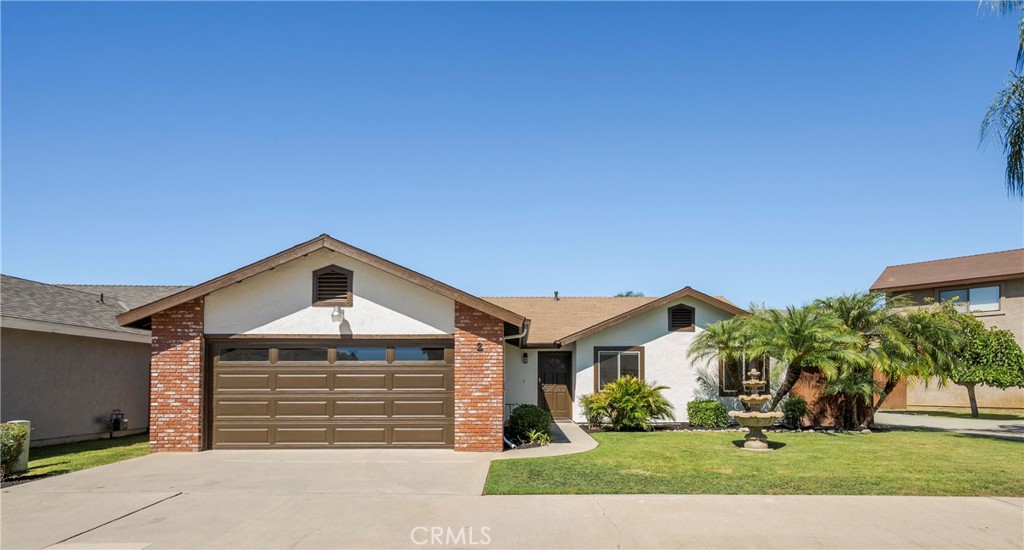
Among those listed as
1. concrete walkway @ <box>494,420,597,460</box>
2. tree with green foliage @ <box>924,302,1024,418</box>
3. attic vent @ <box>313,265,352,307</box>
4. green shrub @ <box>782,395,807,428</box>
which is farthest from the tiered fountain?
tree with green foliage @ <box>924,302,1024,418</box>

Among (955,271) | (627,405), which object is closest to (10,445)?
(627,405)

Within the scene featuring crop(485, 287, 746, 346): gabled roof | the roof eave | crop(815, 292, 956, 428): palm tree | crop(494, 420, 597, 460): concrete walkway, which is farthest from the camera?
the roof eave

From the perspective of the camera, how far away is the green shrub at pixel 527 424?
48.2 ft

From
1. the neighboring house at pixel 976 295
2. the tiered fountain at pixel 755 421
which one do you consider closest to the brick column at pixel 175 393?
the tiered fountain at pixel 755 421

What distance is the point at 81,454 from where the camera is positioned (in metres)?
13.5

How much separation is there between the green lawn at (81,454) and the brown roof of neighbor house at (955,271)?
1205 inches

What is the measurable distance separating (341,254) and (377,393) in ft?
9.61

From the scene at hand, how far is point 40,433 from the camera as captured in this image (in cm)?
1438

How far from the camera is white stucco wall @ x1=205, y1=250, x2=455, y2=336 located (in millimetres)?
13781

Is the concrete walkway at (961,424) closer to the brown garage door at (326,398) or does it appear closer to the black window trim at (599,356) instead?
the black window trim at (599,356)

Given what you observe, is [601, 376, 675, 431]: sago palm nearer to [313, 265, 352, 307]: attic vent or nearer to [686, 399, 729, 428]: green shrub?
[686, 399, 729, 428]: green shrub

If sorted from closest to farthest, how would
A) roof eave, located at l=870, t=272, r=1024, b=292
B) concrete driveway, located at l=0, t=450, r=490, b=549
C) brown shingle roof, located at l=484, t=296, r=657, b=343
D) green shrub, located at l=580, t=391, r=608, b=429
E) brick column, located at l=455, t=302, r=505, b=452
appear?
concrete driveway, located at l=0, t=450, r=490, b=549 → brick column, located at l=455, t=302, r=505, b=452 → green shrub, located at l=580, t=391, r=608, b=429 → brown shingle roof, located at l=484, t=296, r=657, b=343 → roof eave, located at l=870, t=272, r=1024, b=292

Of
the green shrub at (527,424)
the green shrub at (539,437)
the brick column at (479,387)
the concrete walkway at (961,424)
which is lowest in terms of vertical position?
the concrete walkway at (961,424)

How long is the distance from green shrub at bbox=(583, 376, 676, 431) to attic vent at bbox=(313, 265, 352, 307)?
7636 millimetres
